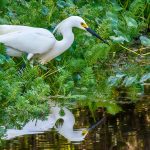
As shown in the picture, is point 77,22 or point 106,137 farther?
point 77,22

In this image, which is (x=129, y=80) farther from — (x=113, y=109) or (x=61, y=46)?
(x=61, y=46)

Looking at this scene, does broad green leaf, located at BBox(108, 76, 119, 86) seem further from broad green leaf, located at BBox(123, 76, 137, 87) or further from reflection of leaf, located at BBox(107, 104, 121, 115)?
reflection of leaf, located at BBox(107, 104, 121, 115)

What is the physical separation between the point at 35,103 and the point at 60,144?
5.11 feet

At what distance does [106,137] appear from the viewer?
7.66 m

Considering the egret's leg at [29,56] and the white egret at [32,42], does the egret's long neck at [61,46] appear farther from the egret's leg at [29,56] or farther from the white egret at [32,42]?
the egret's leg at [29,56]

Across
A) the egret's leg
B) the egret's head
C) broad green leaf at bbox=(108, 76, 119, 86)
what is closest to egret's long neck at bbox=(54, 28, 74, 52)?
the egret's head

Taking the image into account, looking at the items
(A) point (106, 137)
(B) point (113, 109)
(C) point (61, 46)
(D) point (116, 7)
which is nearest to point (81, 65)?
(C) point (61, 46)

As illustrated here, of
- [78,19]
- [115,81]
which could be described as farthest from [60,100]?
[78,19]

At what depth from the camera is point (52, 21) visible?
42.4 feet

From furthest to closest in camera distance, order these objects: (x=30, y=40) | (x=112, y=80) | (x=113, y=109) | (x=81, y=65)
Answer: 1. (x=81, y=65)
2. (x=30, y=40)
3. (x=112, y=80)
4. (x=113, y=109)

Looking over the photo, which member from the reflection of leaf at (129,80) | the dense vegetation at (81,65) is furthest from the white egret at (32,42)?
the reflection of leaf at (129,80)

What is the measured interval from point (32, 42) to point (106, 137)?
3481 millimetres

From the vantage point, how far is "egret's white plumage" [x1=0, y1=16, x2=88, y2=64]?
1078 cm

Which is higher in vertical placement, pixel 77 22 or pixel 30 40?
pixel 77 22
